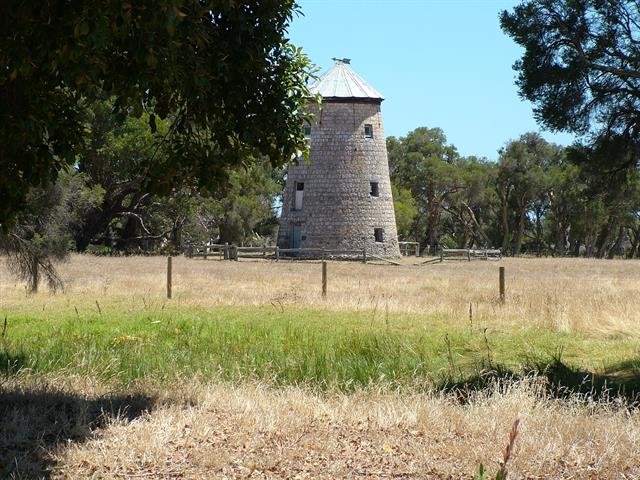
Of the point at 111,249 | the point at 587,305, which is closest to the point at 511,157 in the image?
the point at 111,249

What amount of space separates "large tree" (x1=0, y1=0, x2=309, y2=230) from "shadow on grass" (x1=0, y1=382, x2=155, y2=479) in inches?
68.7

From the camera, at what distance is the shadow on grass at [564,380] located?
369 inches

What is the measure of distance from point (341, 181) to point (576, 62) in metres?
36.1

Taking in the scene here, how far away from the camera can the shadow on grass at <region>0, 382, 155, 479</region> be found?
6891 mm

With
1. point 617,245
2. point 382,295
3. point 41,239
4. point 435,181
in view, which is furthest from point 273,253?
point 617,245

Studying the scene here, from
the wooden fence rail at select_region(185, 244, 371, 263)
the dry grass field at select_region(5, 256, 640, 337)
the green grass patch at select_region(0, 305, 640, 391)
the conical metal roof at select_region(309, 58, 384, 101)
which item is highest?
the conical metal roof at select_region(309, 58, 384, 101)

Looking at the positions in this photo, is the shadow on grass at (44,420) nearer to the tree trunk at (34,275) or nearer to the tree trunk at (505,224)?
the tree trunk at (34,275)

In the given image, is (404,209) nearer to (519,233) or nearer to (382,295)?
(519,233)

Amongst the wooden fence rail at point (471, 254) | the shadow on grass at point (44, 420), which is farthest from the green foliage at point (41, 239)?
the wooden fence rail at point (471, 254)

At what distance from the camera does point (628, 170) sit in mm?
15367

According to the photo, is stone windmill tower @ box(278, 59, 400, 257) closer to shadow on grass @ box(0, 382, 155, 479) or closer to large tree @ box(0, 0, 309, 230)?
large tree @ box(0, 0, 309, 230)

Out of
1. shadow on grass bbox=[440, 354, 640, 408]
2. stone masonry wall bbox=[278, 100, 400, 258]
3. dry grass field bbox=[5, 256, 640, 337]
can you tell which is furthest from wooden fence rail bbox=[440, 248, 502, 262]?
shadow on grass bbox=[440, 354, 640, 408]

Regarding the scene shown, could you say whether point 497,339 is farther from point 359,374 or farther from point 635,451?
point 635,451

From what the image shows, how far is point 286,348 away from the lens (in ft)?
39.8
